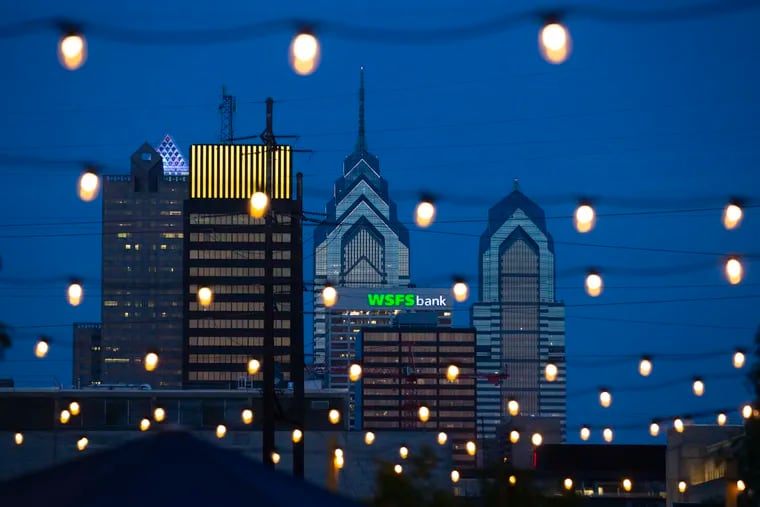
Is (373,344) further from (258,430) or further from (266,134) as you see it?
(266,134)

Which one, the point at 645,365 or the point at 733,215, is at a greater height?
the point at 733,215

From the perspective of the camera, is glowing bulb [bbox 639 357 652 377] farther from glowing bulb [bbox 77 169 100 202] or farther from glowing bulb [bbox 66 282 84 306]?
glowing bulb [bbox 77 169 100 202]

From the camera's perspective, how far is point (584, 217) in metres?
22.5

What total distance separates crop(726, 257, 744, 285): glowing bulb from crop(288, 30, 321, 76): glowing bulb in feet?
39.4

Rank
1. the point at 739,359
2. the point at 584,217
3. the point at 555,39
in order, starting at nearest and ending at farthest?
the point at 555,39 < the point at 584,217 < the point at 739,359

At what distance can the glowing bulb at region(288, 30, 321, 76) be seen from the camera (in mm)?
14438

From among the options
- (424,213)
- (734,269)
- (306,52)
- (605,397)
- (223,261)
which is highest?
(223,261)

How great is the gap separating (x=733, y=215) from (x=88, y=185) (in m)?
10.4

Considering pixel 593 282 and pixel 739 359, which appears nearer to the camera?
pixel 593 282

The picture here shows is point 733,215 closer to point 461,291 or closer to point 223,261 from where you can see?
point 461,291

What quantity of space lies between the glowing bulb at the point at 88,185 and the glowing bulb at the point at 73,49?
632 cm

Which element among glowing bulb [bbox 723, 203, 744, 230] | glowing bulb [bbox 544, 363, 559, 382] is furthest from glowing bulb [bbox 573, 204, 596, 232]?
glowing bulb [bbox 544, 363, 559, 382]

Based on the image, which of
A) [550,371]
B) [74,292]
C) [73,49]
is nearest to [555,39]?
[73,49]

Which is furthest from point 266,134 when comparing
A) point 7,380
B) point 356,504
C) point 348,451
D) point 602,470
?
point 602,470
